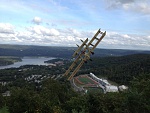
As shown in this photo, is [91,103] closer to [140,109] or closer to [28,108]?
[28,108]

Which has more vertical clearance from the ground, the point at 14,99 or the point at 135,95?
the point at 135,95

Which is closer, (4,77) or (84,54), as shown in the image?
(84,54)

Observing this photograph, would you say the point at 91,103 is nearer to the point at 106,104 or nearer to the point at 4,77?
the point at 106,104

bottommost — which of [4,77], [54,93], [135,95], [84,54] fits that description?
[4,77]

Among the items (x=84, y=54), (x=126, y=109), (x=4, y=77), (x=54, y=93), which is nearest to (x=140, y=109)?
(x=126, y=109)

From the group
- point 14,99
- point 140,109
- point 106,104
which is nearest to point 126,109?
point 140,109

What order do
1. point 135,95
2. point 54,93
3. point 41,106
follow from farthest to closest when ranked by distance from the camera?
point 54,93
point 41,106
point 135,95

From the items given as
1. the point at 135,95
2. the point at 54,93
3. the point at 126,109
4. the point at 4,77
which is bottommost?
the point at 4,77

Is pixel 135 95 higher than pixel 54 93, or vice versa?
pixel 135 95

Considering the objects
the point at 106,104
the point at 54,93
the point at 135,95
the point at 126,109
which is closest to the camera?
the point at 135,95
